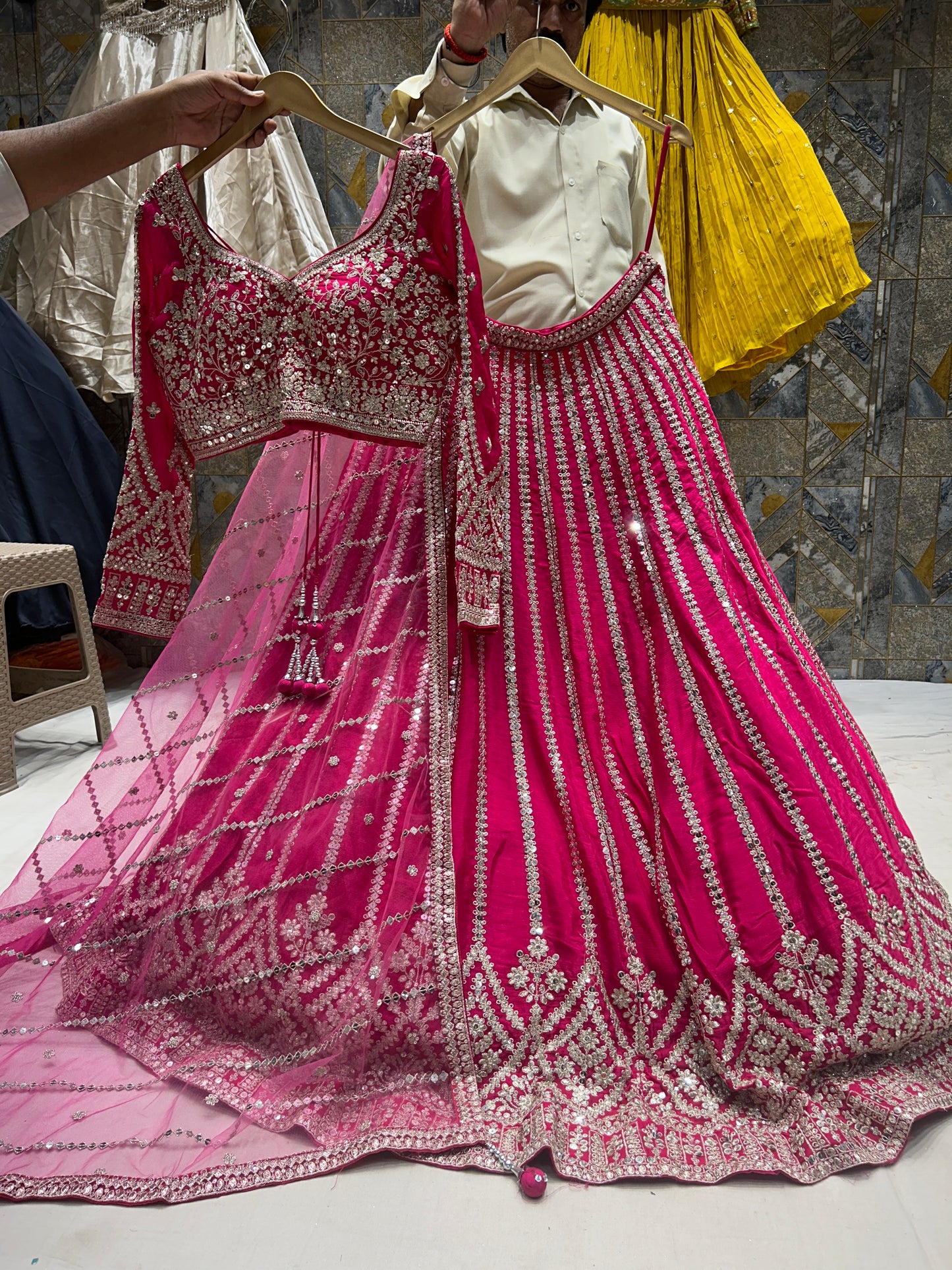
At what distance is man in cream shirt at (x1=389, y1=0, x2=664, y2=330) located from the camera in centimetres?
152

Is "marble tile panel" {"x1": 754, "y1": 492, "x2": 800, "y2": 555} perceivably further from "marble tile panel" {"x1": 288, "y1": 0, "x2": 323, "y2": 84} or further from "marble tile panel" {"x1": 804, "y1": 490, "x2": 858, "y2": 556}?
"marble tile panel" {"x1": 288, "y1": 0, "x2": 323, "y2": 84}

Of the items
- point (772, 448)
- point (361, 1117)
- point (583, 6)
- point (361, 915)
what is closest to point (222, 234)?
point (583, 6)

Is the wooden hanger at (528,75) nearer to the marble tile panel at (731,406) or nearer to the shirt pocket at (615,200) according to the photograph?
the shirt pocket at (615,200)

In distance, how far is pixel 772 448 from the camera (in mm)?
2971

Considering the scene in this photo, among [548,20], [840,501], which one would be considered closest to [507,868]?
[548,20]

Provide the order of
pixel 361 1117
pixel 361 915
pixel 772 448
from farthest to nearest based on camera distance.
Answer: pixel 772 448 < pixel 361 915 < pixel 361 1117

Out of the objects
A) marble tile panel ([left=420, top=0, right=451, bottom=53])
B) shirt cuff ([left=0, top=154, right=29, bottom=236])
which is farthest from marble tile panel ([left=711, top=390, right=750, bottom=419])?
shirt cuff ([left=0, top=154, right=29, bottom=236])

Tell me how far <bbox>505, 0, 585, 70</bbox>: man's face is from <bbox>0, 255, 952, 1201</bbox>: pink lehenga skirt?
47cm

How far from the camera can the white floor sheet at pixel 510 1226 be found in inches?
36.7

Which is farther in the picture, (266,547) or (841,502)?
(841,502)

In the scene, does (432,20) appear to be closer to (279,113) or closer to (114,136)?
(279,113)

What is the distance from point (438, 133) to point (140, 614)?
2.73 ft

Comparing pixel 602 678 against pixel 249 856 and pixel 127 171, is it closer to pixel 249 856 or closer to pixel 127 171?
pixel 249 856

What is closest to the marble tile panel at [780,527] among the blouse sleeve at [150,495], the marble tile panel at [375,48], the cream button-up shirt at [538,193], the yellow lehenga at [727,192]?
the yellow lehenga at [727,192]
